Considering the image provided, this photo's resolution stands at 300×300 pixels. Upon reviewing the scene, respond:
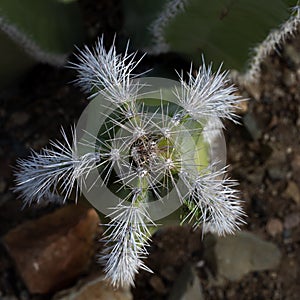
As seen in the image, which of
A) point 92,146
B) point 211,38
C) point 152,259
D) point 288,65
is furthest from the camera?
point 288,65

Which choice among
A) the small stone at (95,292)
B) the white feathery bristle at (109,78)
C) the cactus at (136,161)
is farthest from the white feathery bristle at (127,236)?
the small stone at (95,292)

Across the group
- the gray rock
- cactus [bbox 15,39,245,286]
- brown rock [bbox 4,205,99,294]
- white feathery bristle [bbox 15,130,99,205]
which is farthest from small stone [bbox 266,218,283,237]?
white feathery bristle [bbox 15,130,99,205]

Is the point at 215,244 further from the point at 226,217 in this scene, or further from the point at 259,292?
the point at 226,217

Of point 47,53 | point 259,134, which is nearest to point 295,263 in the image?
point 259,134

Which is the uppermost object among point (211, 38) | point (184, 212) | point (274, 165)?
point (211, 38)

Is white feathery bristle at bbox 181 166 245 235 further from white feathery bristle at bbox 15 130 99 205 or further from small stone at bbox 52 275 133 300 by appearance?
small stone at bbox 52 275 133 300

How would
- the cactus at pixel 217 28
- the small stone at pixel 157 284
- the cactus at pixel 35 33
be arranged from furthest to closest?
the small stone at pixel 157 284 < the cactus at pixel 35 33 < the cactus at pixel 217 28

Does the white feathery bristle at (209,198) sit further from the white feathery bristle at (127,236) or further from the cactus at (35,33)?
the cactus at (35,33)
